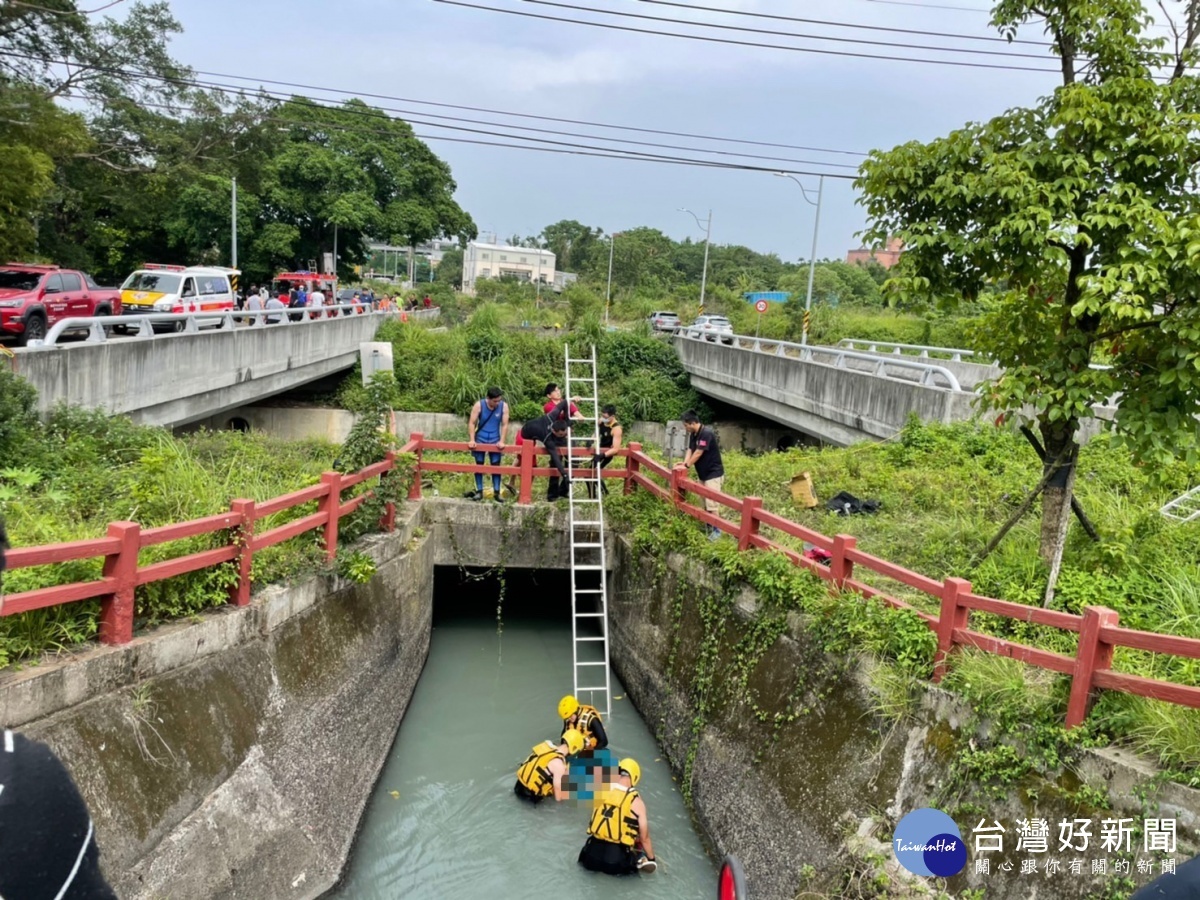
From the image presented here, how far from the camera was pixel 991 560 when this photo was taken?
763 centimetres

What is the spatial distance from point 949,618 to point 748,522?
8.97 feet

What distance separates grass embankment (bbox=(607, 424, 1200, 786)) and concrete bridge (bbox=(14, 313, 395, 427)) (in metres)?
7.14

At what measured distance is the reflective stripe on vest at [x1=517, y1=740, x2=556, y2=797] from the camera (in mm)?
8000

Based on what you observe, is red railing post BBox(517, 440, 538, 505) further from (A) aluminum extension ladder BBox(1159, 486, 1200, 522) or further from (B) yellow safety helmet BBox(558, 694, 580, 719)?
(A) aluminum extension ladder BBox(1159, 486, 1200, 522)

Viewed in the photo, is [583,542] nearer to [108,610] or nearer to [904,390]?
[904,390]

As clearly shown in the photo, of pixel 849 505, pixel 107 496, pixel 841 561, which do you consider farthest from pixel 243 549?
pixel 849 505

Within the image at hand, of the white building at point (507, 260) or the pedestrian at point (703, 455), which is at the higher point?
the white building at point (507, 260)

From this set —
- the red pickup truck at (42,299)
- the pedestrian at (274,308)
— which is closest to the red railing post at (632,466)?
the red pickup truck at (42,299)

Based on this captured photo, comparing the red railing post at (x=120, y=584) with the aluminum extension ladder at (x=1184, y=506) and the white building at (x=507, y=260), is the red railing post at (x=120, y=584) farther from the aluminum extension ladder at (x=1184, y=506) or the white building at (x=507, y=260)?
the white building at (x=507, y=260)

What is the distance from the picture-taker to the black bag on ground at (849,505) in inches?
420

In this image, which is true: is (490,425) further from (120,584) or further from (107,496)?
(120,584)

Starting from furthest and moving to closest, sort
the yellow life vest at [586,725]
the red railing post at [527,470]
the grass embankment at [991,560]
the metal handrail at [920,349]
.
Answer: the metal handrail at [920,349], the red railing post at [527,470], the yellow life vest at [586,725], the grass embankment at [991,560]

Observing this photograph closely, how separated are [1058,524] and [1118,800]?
9.41 ft

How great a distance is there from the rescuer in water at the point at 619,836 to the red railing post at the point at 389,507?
456 cm
